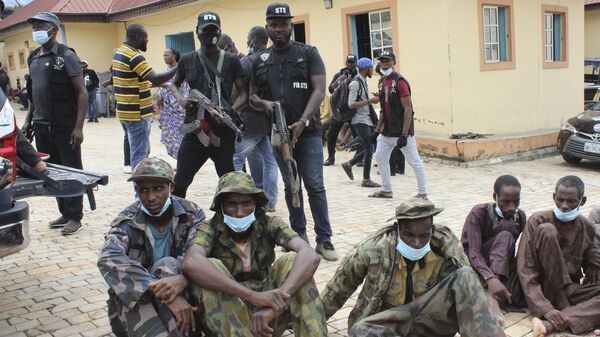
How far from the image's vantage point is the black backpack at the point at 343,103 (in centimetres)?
863

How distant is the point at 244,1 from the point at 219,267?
1179 centimetres

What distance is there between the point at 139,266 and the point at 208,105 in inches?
81.1

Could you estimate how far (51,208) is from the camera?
7.08 m

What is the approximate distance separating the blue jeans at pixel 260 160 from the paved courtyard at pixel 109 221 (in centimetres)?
37

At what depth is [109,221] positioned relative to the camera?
6.38m

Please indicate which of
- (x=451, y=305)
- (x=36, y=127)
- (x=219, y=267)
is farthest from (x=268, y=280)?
(x=36, y=127)

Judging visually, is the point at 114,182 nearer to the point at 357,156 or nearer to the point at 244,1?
the point at 357,156

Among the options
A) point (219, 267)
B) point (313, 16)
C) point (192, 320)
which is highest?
point (313, 16)

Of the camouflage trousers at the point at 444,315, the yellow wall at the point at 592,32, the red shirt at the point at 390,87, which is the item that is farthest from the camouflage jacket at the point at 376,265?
the yellow wall at the point at 592,32

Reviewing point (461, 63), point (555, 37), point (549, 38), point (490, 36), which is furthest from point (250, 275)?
point (555, 37)

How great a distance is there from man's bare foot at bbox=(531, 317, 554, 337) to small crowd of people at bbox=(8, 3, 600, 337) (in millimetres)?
12

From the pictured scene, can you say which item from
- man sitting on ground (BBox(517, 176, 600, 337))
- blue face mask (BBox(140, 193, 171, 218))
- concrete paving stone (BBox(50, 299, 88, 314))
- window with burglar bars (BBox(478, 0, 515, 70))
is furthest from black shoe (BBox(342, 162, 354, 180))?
blue face mask (BBox(140, 193, 171, 218))

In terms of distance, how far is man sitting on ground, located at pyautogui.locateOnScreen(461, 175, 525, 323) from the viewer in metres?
3.95

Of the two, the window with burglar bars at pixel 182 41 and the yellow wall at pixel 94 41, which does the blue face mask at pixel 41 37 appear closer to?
the window with burglar bars at pixel 182 41
